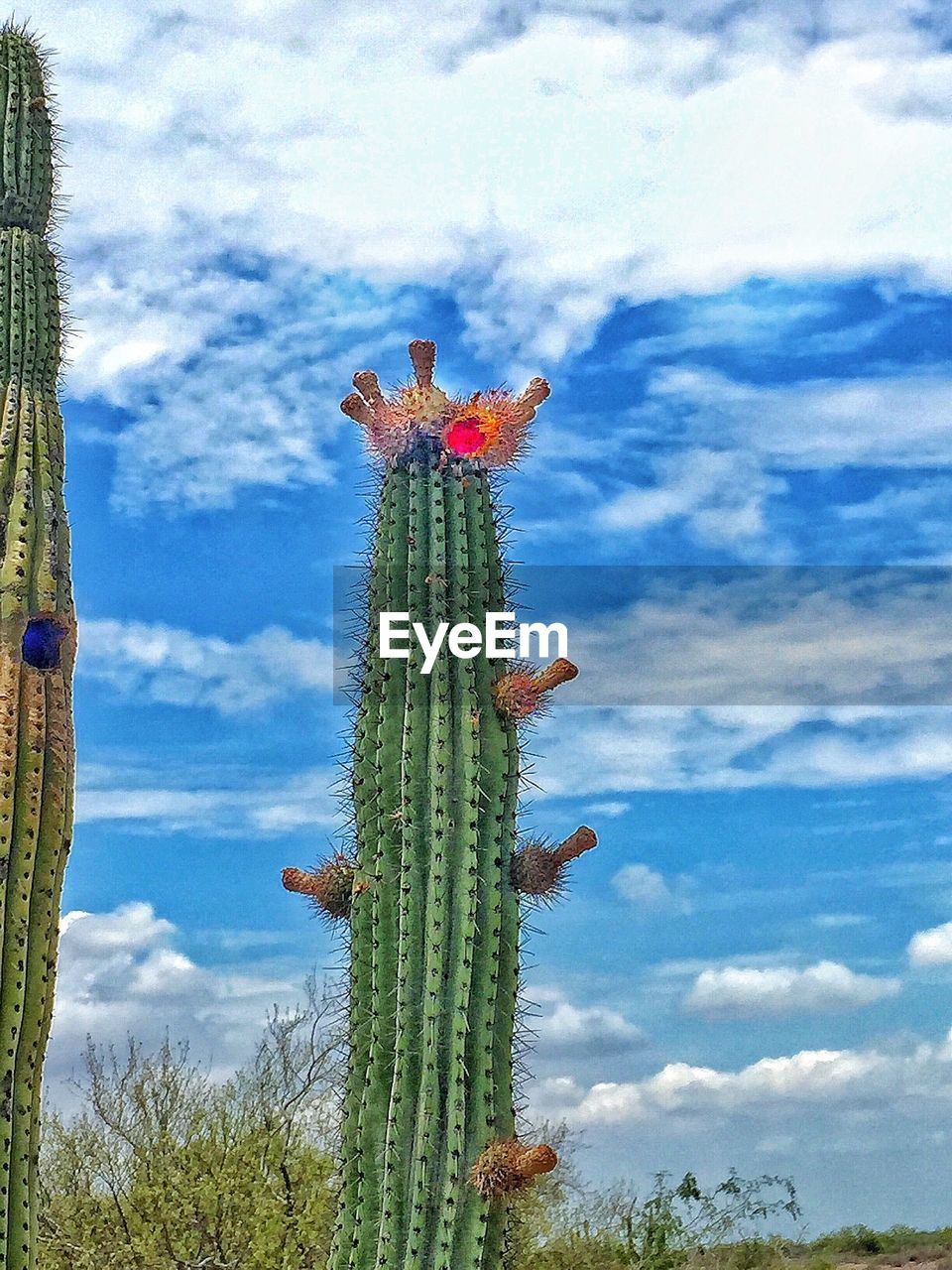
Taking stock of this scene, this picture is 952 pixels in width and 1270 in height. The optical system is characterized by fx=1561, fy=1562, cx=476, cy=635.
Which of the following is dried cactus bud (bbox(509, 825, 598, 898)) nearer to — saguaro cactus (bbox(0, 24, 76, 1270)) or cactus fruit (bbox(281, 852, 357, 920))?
cactus fruit (bbox(281, 852, 357, 920))

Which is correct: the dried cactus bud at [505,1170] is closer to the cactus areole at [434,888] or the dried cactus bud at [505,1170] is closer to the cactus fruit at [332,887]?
the cactus areole at [434,888]

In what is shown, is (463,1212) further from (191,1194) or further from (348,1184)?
(191,1194)

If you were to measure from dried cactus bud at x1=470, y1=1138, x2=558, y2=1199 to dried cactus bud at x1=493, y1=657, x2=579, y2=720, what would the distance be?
1.66m

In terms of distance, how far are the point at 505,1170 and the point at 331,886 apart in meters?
1.43

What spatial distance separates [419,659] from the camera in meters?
6.28

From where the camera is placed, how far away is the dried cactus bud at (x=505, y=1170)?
554 centimetres

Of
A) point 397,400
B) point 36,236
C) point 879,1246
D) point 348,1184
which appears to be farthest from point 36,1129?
point 879,1246

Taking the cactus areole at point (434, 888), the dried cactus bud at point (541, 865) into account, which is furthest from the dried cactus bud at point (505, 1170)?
the dried cactus bud at point (541, 865)

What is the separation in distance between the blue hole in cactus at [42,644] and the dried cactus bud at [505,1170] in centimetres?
406

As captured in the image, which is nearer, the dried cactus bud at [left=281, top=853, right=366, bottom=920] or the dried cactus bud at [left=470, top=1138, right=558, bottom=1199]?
the dried cactus bud at [left=470, top=1138, right=558, bottom=1199]

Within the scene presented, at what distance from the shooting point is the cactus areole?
5.66m

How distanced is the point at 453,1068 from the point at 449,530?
220cm

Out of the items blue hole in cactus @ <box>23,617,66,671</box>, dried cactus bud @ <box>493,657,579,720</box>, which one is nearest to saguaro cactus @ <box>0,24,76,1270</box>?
blue hole in cactus @ <box>23,617,66,671</box>

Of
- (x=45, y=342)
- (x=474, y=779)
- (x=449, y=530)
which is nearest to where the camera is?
(x=474, y=779)
